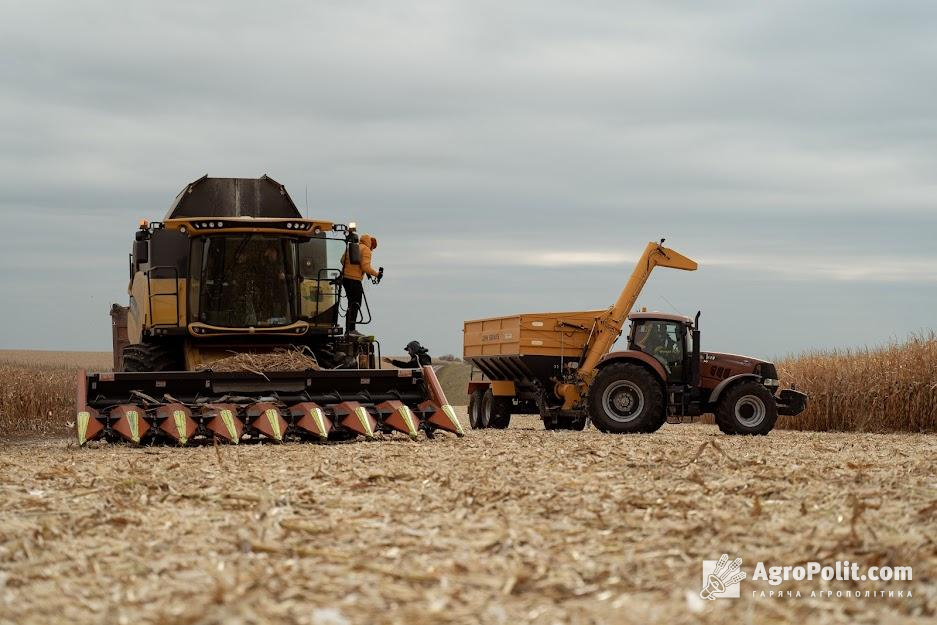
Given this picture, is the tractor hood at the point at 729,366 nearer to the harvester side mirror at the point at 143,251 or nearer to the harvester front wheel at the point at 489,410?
the harvester front wheel at the point at 489,410

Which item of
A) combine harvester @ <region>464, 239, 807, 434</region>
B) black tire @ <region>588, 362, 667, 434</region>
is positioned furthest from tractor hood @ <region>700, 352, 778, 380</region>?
black tire @ <region>588, 362, 667, 434</region>

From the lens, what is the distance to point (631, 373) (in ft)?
58.3

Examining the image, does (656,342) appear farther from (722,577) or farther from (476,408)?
(722,577)

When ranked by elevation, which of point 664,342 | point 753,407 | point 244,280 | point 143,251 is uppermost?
point 143,251

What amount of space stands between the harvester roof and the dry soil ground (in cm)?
663

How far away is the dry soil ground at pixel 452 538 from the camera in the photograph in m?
5.14

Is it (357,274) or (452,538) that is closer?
(452,538)

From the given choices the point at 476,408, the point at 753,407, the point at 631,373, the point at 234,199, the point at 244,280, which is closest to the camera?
the point at 244,280

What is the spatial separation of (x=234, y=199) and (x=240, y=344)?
2339mm

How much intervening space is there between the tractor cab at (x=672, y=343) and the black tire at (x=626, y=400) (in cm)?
77

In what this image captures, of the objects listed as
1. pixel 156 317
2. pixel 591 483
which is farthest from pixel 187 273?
pixel 591 483

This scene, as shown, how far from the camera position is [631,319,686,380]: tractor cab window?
18.6 metres

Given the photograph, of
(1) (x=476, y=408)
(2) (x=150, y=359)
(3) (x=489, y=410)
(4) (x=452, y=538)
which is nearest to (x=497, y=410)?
(3) (x=489, y=410)

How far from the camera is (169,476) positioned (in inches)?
377
